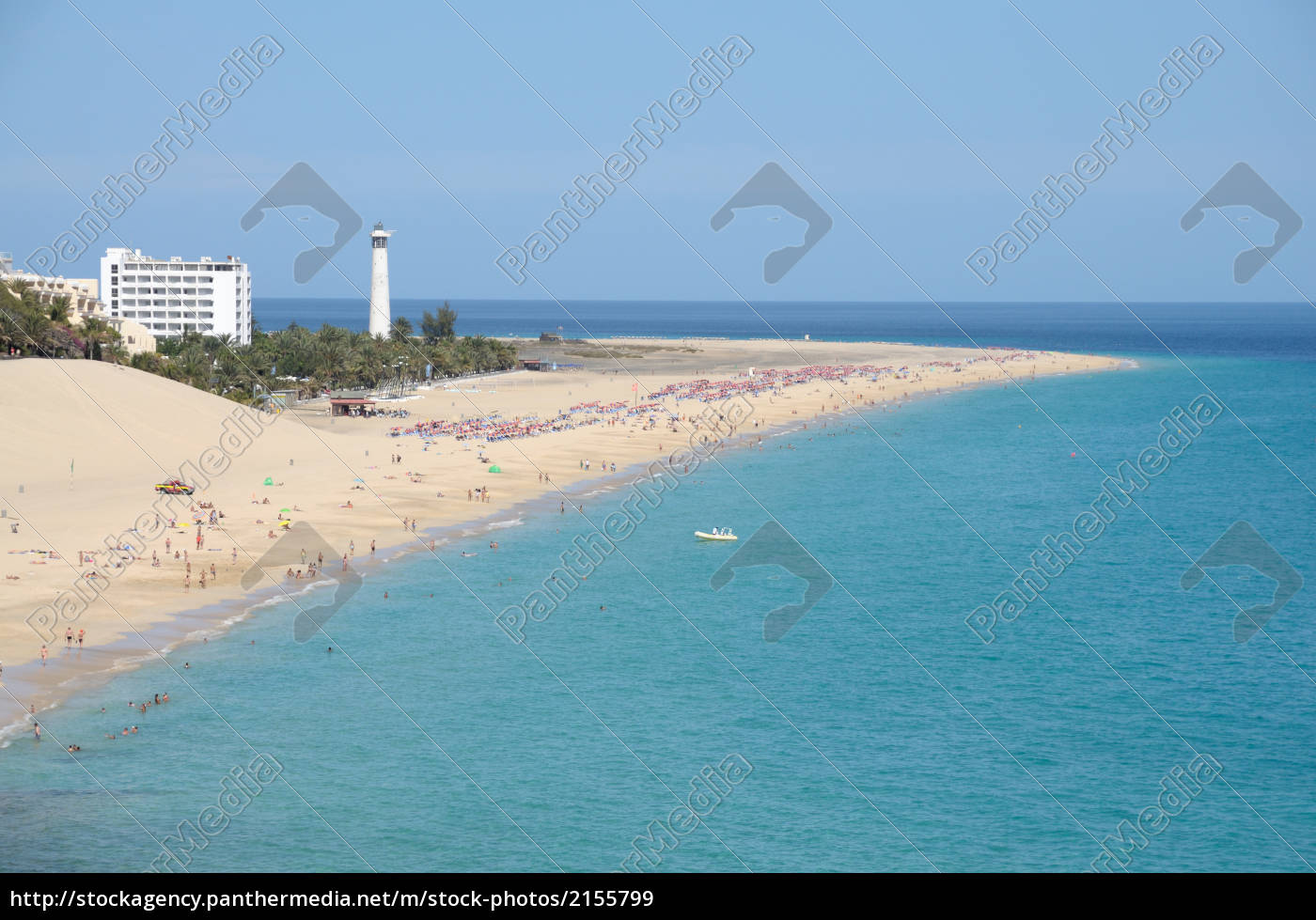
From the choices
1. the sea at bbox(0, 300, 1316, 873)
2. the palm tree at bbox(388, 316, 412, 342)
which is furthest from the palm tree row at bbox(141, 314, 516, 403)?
the sea at bbox(0, 300, 1316, 873)

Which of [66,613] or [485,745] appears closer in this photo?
[485,745]

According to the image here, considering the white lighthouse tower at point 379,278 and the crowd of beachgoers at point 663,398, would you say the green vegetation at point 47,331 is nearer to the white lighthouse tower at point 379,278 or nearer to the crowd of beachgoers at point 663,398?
the crowd of beachgoers at point 663,398

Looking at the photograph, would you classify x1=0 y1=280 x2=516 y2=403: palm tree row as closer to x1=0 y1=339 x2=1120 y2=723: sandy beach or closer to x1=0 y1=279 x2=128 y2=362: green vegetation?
x1=0 y1=279 x2=128 y2=362: green vegetation

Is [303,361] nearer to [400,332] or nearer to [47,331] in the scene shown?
[400,332]

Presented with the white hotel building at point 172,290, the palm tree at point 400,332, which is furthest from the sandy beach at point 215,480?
the white hotel building at point 172,290

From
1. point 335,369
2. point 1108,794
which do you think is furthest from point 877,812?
point 335,369

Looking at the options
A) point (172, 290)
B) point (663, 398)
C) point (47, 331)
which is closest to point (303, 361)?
point (47, 331)
